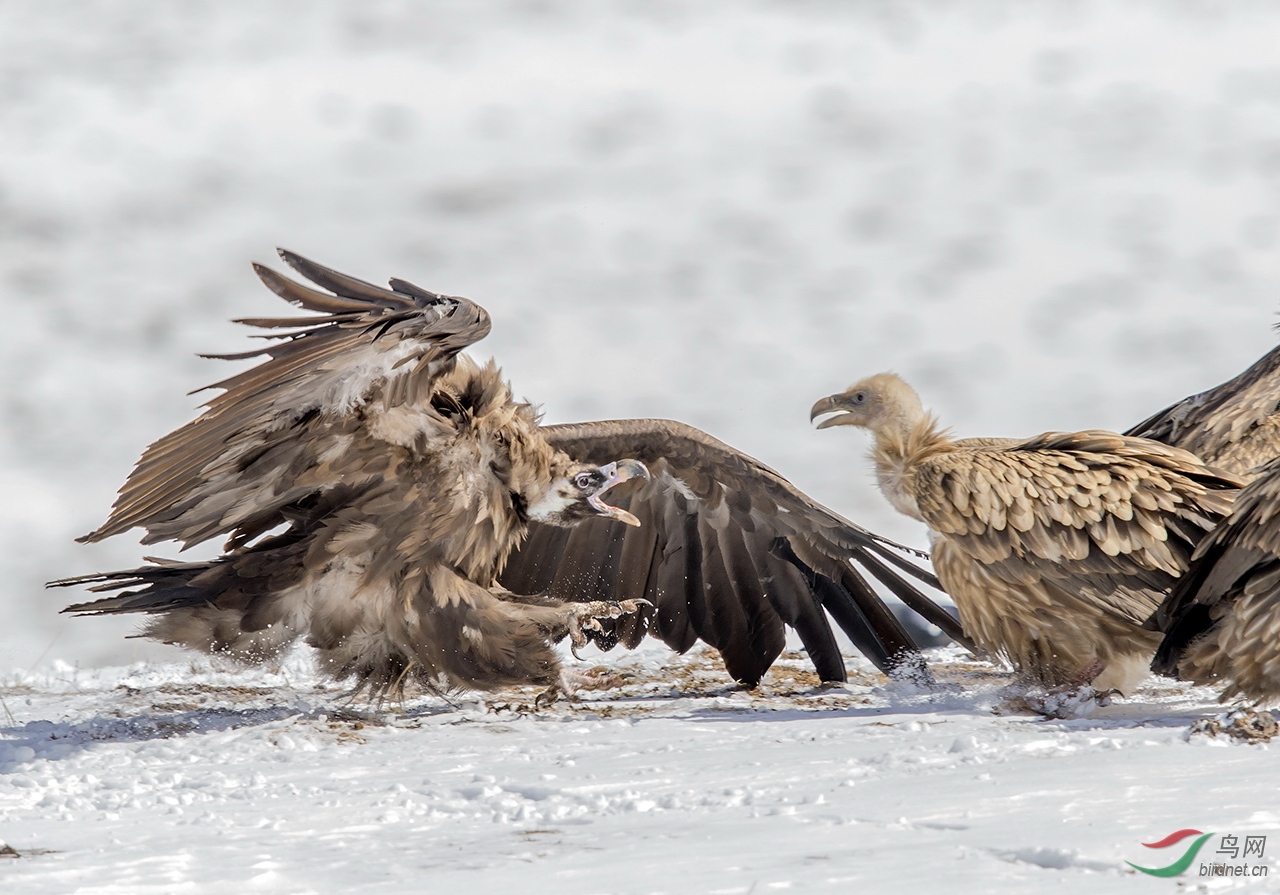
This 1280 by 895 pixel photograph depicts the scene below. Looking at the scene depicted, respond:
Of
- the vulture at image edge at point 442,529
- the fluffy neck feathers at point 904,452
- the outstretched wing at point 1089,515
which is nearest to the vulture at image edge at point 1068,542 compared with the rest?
the outstretched wing at point 1089,515

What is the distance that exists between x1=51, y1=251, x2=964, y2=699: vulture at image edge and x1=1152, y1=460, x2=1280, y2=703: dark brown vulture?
1729 mm

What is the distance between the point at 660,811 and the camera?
3.69 metres

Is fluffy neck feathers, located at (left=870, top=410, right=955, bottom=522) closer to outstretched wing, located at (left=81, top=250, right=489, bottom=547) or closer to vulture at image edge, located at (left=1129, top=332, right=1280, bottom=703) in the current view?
vulture at image edge, located at (left=1129, top=332, right=1280, bottom=703)

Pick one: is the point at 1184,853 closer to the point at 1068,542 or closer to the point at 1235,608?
the point at 1235,608

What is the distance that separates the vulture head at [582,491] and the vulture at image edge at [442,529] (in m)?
0.01

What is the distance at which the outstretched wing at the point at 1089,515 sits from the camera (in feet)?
17.5

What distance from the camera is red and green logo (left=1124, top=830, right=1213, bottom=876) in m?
2.92

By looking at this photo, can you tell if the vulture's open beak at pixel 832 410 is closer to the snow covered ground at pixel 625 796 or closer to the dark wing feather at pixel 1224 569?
the snow covered ground at pixel 625 796

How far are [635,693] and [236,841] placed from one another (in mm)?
3269

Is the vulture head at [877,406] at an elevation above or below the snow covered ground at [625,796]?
above

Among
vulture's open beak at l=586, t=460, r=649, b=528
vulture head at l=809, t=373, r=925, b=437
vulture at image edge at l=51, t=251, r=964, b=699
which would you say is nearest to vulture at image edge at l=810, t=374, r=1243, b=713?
vulture head at l=809, t=373, r=925, b=437

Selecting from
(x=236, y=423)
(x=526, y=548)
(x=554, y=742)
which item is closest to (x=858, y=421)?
(x=526, y=548)
